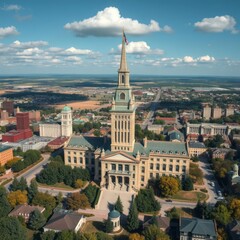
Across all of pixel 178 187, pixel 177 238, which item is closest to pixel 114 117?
pixel 178 187

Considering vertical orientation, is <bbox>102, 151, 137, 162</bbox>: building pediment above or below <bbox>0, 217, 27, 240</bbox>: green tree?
above

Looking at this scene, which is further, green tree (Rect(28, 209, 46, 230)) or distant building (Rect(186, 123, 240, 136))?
distant building (Rect(186, 123, 240, 136))

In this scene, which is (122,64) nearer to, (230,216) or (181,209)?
(181,209)

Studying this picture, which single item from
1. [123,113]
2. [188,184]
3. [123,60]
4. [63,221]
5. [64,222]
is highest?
[123,60]

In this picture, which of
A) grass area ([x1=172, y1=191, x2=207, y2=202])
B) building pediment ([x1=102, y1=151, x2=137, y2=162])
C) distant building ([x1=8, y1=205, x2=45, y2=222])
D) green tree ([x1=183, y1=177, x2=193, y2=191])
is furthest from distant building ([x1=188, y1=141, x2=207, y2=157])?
distant building ([x1=8, y1=205, x2=45, y2=222])

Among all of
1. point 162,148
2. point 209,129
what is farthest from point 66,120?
point 209,129

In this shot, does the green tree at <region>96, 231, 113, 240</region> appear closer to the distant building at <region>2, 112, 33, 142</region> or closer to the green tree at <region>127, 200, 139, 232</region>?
the green tree at <region>127, 200, 139, 232</region>

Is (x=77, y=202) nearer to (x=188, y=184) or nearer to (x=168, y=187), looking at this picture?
(x=168, y=187)
